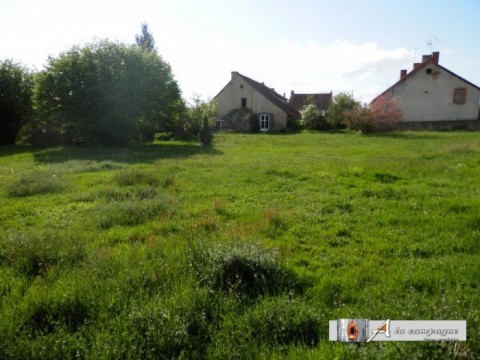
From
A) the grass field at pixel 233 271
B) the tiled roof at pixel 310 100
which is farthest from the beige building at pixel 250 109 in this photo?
the grass field at pixel 233 271

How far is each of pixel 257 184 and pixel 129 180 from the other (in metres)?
3.89

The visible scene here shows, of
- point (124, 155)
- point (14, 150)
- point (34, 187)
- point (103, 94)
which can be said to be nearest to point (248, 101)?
point (103, 94)

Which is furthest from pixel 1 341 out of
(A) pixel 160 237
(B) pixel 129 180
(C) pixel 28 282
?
(B) pixel 129 180

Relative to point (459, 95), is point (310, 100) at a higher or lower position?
higher

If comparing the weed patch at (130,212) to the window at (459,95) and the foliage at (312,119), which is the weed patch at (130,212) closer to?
the foliage at (312,119)

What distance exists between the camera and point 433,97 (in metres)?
39.9

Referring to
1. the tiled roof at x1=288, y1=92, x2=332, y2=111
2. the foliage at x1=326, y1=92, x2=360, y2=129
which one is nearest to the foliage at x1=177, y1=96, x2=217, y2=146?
the foliage at x1=326, y1=92, x2=360, y2=129

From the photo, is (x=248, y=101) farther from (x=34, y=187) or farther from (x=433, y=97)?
(x=34, y=187)

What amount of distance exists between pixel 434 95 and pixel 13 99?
43.1 meters

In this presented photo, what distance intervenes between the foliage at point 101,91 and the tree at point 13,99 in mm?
6403

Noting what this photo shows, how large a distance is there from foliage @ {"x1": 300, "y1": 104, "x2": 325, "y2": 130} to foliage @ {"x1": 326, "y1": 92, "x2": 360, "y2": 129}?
3.43 feet

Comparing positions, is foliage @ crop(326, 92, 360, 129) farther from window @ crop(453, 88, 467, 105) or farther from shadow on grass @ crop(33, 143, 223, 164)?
shadow on grass @ crop(33, 143, 223, 164)

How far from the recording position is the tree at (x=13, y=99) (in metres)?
28.4

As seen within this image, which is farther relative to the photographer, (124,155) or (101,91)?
(101,91)
